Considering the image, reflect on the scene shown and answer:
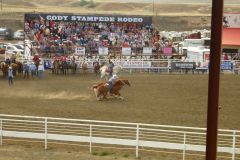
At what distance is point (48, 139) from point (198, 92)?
908 cm

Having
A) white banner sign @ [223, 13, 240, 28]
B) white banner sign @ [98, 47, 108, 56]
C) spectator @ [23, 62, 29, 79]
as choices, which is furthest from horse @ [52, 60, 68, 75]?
white banner sign @ [223, 13, 240, 28]

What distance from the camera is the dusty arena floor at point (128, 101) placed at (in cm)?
1392

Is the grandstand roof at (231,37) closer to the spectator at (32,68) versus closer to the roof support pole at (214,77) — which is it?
the spectator at (32,68)

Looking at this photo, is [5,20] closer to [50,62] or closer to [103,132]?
[50,62]

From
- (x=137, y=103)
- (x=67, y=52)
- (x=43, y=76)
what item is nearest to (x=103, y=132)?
(x=137, y=103)

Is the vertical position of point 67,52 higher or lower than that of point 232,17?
lower

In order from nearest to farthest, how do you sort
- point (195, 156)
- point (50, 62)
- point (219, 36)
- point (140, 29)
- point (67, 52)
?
point (219, 36) → point (195, 156) → point (50, 62) → point (67, 52) → point (140, 29)

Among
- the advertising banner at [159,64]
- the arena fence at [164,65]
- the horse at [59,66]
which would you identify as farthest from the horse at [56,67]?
the advertising banner at [159,64]

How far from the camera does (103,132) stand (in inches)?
466

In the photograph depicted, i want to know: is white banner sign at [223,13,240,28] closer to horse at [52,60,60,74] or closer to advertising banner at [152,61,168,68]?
advertising banner at [152,61,168,68]

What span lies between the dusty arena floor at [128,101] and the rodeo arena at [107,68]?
1.41 ft

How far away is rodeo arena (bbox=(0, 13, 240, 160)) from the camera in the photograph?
424 inches

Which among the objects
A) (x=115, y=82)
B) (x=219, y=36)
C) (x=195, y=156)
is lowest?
(x=195, y=156)

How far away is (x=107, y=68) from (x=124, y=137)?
419 inches
